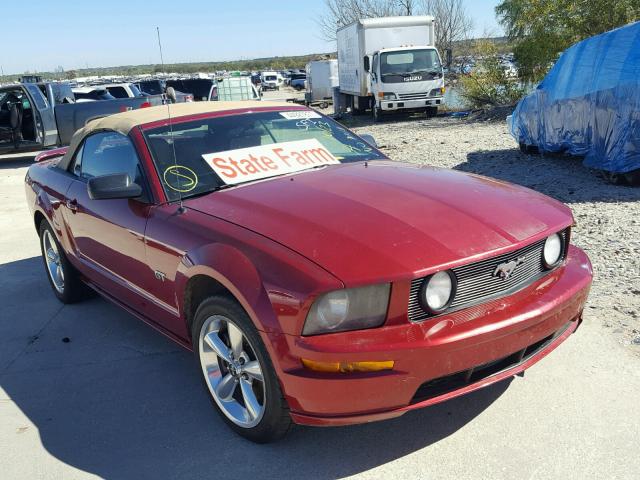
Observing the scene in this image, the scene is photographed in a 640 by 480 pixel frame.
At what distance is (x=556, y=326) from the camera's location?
2777mm

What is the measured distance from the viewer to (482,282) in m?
2.60

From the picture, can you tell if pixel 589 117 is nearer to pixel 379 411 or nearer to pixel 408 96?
pixel 379 411

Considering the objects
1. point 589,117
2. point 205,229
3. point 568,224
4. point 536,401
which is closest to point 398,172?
point 568,224

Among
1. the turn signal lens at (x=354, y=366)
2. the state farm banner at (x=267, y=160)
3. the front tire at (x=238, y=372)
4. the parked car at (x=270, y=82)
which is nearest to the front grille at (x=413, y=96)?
the state farm banner at (x=267, y=160)

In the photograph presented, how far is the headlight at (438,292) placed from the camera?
2.46m

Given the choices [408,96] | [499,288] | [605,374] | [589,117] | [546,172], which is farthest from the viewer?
[408,96]

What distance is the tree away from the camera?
17.1m

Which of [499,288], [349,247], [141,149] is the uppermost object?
[141,149]

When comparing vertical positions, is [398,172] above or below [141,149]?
below

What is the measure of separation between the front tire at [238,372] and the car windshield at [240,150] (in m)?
0.86

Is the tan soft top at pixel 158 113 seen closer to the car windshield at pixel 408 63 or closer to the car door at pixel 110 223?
the car door at pixel 110 223

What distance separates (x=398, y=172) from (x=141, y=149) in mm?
1548

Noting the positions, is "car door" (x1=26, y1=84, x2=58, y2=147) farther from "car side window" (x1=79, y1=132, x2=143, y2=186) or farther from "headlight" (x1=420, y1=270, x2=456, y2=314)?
"headlight" (x1=420, y1=270, x2=456, y2=314)

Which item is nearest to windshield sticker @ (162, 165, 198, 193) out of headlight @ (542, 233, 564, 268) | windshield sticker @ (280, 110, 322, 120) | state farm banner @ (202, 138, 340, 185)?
state farm banner @ (202, 138, 340, 185)
